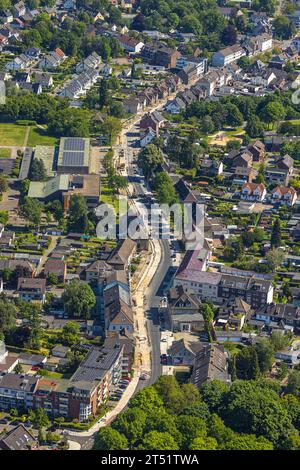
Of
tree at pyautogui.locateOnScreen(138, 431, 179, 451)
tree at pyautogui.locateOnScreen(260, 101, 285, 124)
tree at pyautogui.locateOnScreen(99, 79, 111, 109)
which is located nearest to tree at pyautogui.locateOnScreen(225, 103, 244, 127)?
tree at pyautogui.locateOnScreen(260, 101, 285, 124)

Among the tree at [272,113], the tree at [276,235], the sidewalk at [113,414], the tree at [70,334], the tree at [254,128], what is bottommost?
the sidewalk at [113,414]

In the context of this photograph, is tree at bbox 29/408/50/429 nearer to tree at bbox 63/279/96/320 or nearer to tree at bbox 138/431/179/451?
tree at bbox 138/431/179/451

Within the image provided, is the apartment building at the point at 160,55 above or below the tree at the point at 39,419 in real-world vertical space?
above

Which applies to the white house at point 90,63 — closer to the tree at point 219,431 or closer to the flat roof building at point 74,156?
the flat roof building at point 74,156

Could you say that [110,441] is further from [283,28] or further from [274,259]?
[283,28]

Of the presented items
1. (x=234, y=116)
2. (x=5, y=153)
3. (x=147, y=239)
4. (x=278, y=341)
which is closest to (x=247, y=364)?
(x=278, y=341)

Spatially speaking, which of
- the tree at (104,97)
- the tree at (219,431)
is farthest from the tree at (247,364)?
the tree at (104,97)
